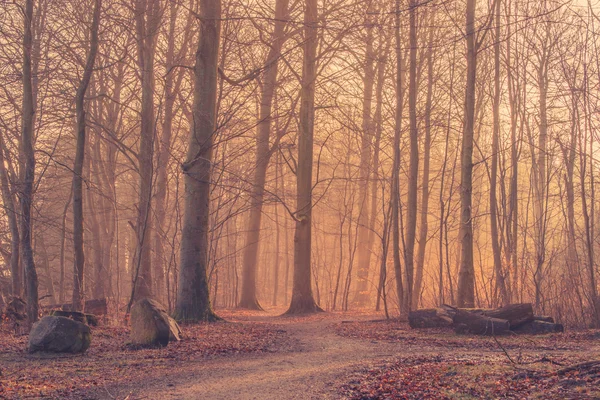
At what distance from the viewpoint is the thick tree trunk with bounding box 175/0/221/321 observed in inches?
487

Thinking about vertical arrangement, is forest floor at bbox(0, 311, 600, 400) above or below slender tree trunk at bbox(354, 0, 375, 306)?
below

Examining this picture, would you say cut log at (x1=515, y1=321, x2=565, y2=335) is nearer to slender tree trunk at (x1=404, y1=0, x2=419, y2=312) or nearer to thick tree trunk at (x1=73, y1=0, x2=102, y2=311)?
slender tree trunk at (x1=404, y1=0, x2=419, y2=312)

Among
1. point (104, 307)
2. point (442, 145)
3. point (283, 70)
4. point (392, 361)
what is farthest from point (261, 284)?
point (392, 361)

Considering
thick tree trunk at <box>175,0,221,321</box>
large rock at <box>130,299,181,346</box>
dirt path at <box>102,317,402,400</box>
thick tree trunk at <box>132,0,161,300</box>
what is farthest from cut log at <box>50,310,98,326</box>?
thick tree trunk at <box>132,0,161,300</box>

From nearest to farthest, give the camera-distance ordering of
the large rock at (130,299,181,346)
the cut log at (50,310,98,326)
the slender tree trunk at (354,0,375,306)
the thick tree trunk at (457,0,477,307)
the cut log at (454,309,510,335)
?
the large rock at (130,299,181,346)
the cut log at (50,310,98,326)
the cut log at (454,309,510,335)
the thick tree trunk at (457,0,477,307)
the slender tree trunk at (354,0,375,306)

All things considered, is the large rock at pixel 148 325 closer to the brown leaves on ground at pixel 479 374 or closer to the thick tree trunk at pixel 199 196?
the thick tree trunk at pixel 199 196

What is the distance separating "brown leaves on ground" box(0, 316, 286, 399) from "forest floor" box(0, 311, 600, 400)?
0.01 metres

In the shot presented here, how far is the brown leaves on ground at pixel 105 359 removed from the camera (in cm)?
617

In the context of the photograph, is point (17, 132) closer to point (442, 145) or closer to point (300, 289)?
point (300, 289)

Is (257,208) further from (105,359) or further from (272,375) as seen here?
(272,375)

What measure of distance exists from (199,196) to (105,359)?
507cm

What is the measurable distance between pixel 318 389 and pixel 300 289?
10.9 metres

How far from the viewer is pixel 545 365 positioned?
6.29 m

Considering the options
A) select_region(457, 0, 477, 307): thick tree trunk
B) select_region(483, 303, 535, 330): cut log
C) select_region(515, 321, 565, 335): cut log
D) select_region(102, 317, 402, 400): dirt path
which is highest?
select_region(457, 0, 477, 307): thick tree trunk
